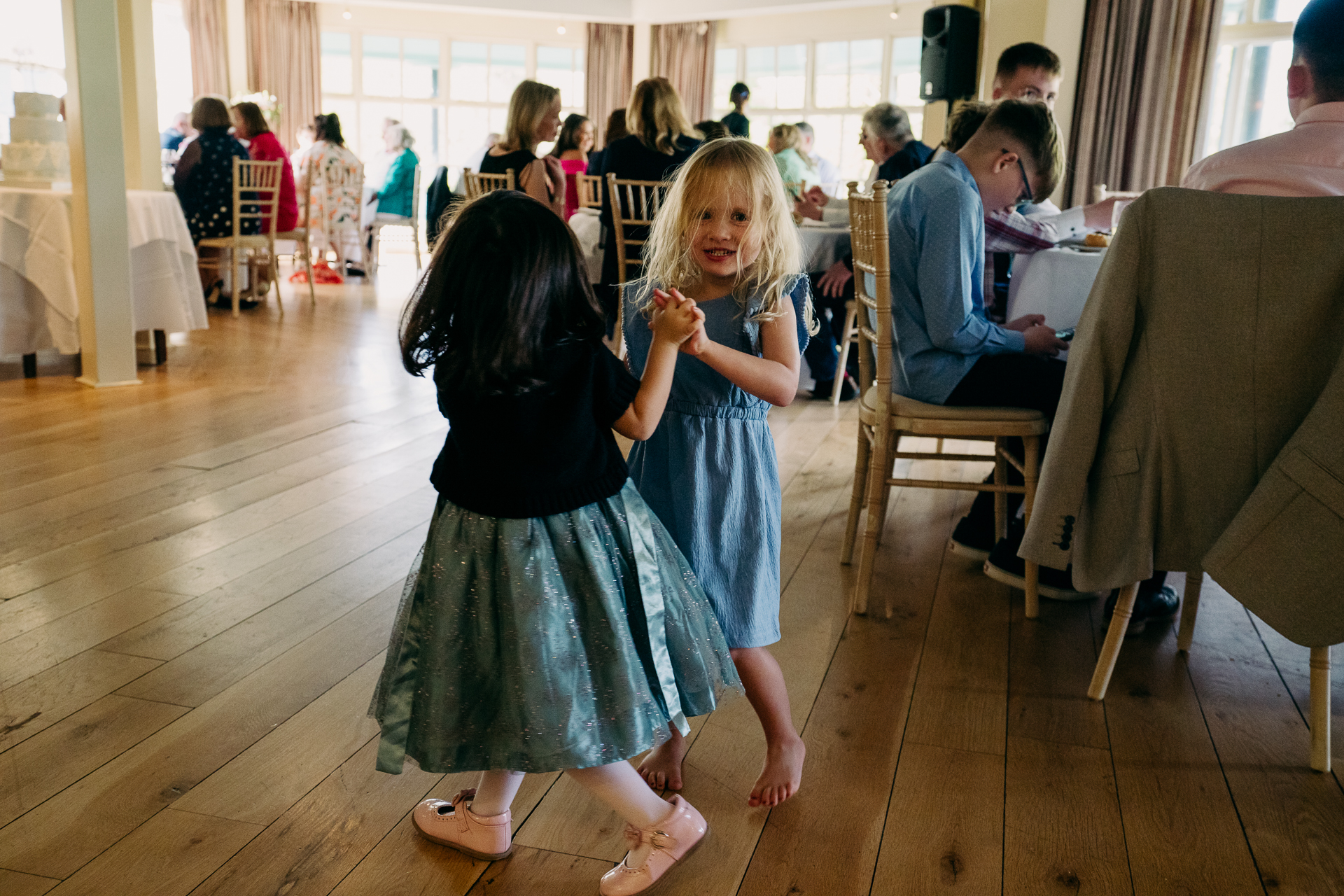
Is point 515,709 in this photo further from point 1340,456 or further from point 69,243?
point 69,243

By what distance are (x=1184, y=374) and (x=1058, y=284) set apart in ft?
2.13

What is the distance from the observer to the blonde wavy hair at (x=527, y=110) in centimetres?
442

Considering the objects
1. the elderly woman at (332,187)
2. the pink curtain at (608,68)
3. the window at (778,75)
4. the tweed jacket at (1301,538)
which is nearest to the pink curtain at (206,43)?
the elderly woman at (332,187)

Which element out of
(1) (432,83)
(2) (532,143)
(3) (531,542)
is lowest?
(3) (531,542)

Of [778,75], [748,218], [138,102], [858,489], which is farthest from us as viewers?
[778,75]

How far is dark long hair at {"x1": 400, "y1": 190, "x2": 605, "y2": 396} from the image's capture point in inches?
43.3

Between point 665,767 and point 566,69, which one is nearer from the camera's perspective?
point 665,767

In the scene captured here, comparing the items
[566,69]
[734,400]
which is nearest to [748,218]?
[734,400]

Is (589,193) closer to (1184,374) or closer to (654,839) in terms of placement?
(1184,374)

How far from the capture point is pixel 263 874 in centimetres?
121

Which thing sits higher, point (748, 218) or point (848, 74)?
point (848, 74)

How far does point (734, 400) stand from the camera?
1.36 metres

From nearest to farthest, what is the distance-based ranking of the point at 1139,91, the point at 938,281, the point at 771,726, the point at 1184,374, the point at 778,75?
the point at 771,726 → the point at 1184,374 → the point at 938,281 → the point at 1139,91 → the point at 778,75

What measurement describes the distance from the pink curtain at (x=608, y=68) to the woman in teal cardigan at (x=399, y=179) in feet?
7.75
